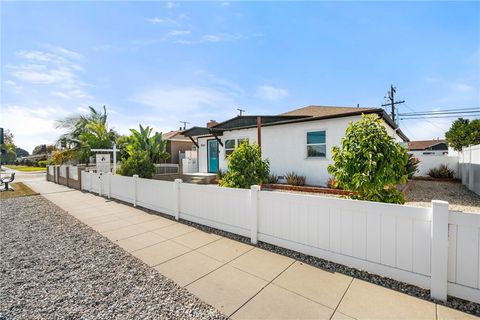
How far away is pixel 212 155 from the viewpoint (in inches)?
581

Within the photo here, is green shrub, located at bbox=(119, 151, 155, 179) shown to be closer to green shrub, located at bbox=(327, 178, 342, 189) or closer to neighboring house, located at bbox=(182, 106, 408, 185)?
neighboring house, located at bbox=(182, 106, 408, 185)

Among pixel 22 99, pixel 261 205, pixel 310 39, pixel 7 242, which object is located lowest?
pixel 7 242

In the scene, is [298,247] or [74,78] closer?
[298,247]

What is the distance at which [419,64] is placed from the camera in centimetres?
1166

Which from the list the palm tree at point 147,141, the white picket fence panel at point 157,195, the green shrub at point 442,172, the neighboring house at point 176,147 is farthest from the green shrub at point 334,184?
the neighboring house at point 176,147

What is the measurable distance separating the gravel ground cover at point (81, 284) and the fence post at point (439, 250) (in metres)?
2.57

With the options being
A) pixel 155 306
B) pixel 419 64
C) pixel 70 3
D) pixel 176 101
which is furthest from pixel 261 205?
pixel 419 64

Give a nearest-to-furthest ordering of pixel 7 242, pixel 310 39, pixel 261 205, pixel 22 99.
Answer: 1. pixel 261 205
2. pixel 7 242
3. pixel 310 39
4. pixel 22 99

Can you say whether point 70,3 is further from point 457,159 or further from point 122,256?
point 457,159

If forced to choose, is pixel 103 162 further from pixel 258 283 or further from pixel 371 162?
pixel 371 162

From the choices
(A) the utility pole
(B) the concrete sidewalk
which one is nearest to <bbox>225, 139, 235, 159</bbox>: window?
(B) the concrete sidewalk

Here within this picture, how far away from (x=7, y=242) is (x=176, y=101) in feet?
35.0

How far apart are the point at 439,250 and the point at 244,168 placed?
12.9 ft

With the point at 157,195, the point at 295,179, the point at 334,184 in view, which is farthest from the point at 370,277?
the point at 295,179
